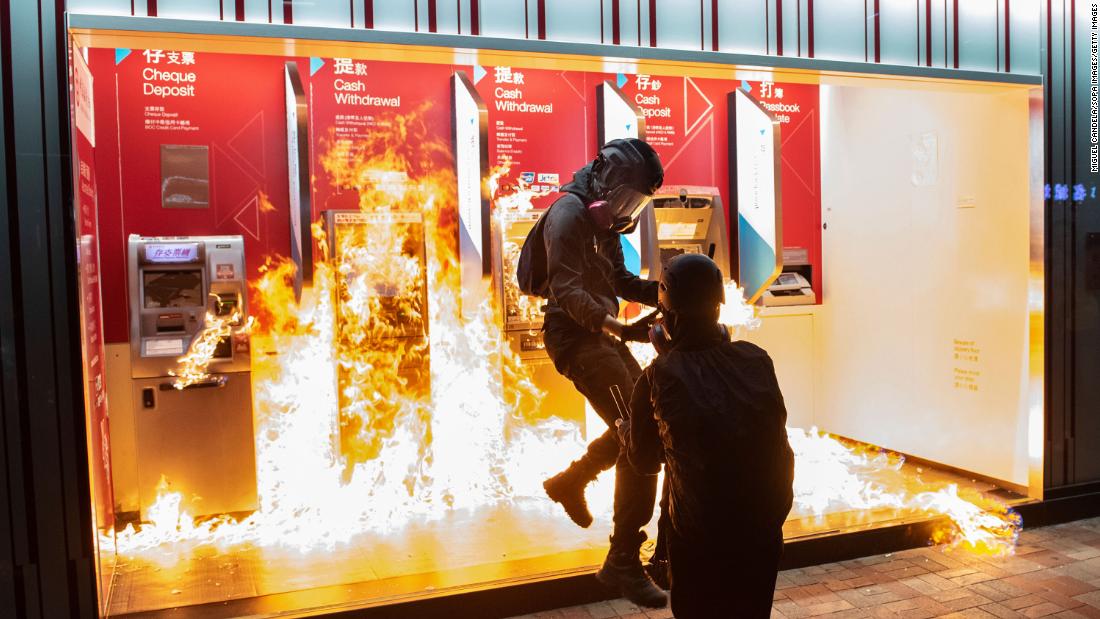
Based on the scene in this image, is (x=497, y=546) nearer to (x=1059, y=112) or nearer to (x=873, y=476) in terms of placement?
(x=873, y=476)

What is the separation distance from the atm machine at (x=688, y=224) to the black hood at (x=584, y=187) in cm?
193

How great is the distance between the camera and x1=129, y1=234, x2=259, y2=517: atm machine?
468 cm

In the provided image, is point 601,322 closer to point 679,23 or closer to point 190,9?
point 679,23

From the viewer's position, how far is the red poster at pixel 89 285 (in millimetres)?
3180

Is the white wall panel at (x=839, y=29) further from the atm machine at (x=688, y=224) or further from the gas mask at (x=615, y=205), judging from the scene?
the gas mask at (x=615, y=205)

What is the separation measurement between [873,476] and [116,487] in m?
4.67

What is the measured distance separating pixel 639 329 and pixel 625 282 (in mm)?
606

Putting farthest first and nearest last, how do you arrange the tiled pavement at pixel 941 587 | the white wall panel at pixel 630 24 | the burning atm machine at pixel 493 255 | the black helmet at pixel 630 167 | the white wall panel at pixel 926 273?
the white wall panel at pixel 926 273 < the burning atm machine at pixel 493 255 < the white wall panel at pixel 630 24 < the tiled pavement at pixel 941 587 < the black helmet at pixel 630 167

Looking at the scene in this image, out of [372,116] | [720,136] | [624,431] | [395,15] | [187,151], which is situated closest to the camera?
[624,431]

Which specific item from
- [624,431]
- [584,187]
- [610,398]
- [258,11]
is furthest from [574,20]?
[624,431]

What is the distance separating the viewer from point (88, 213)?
364cm

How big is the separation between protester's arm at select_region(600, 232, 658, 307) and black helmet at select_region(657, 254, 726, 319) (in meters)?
1.02

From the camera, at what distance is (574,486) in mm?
3225

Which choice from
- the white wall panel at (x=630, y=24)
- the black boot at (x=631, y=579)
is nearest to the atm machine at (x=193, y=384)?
the white wall panel at (x=630, y=24)
